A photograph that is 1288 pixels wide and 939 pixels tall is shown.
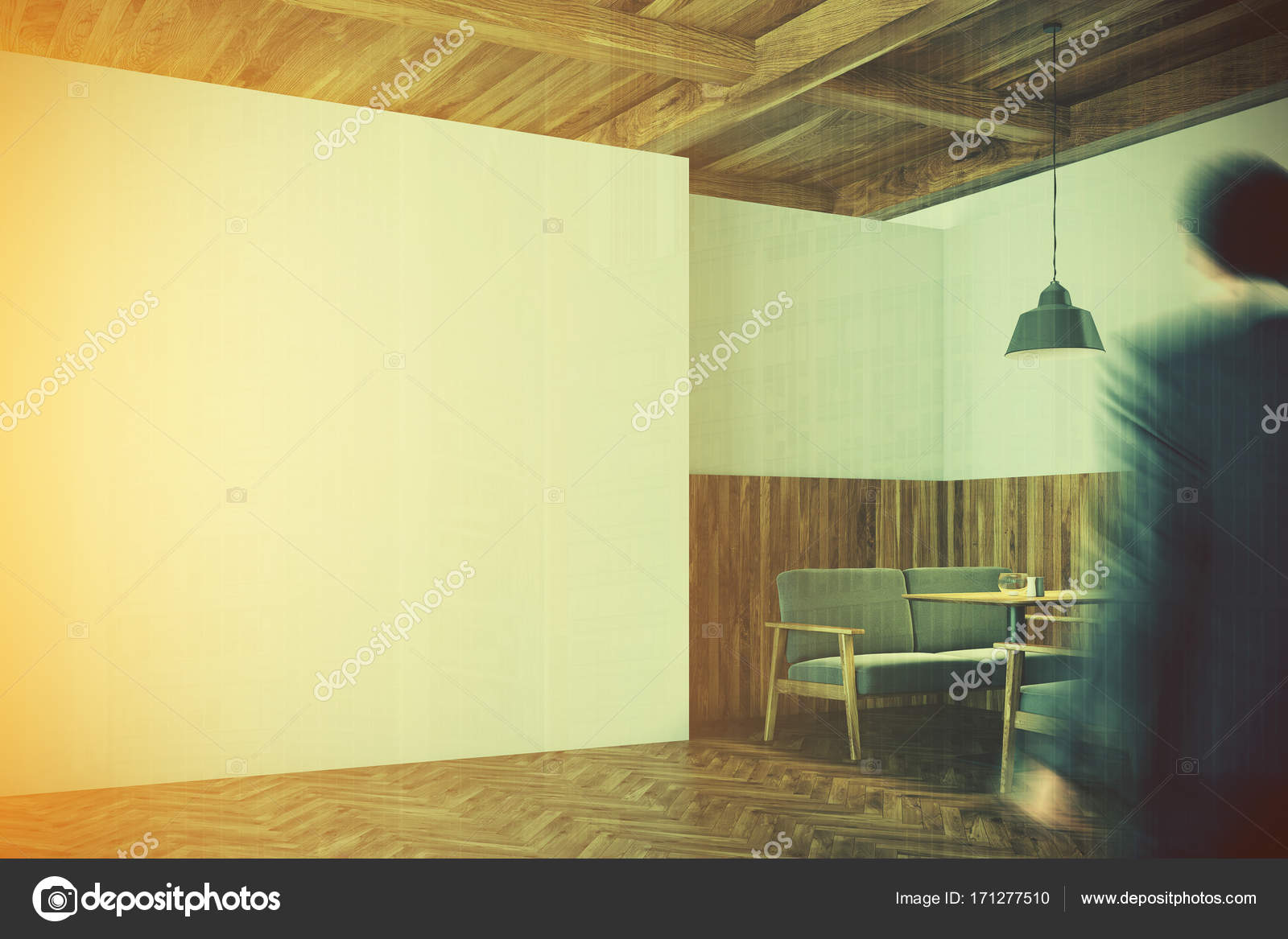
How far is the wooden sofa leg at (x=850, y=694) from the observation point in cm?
305

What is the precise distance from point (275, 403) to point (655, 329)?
3.98ft

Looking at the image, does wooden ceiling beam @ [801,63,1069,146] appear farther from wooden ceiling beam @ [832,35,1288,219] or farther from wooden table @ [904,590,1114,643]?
wooden ceiling beam @ [832,35,1288,219]

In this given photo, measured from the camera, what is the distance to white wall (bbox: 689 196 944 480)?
2877 millimetres

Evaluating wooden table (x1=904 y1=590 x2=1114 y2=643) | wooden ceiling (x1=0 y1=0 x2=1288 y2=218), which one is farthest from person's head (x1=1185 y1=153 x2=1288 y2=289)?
wooden table (x1=904 y1=590 x2=1114 y2=643)

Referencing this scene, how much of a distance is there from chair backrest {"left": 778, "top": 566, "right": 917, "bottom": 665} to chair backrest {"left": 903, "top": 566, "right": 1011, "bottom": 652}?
0.05 metres

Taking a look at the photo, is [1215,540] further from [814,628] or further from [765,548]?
[765,548]

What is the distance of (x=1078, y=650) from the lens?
41.8 inches

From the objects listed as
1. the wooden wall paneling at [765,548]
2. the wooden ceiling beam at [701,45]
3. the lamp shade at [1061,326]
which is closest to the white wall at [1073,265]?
the lamp shade at [1061,326]
